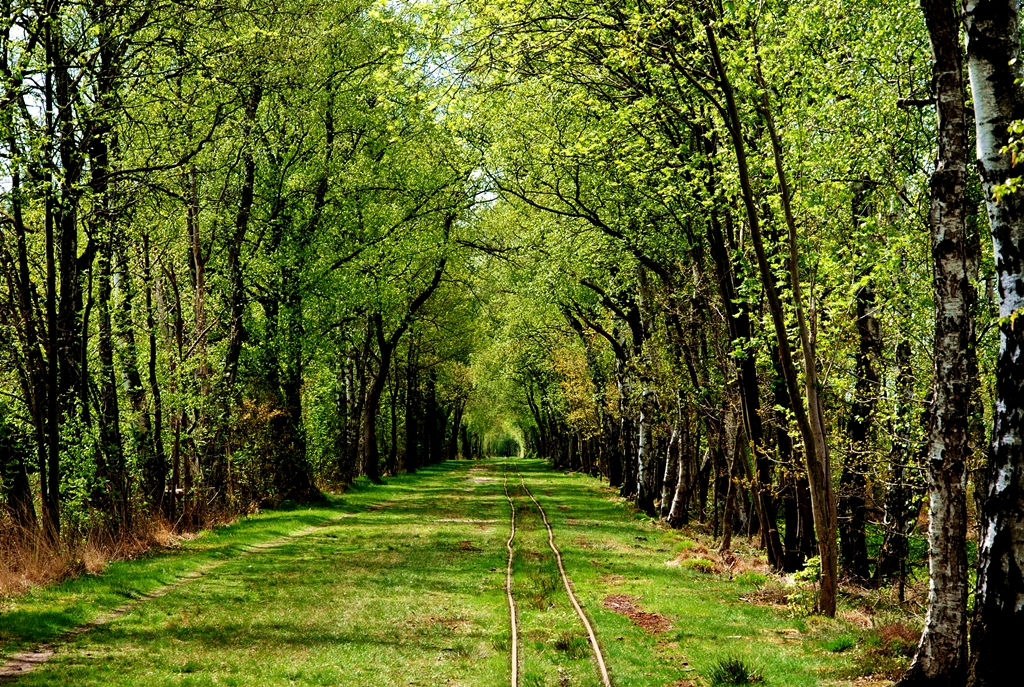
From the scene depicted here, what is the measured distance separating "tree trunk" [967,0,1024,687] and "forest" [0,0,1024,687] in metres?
0.03

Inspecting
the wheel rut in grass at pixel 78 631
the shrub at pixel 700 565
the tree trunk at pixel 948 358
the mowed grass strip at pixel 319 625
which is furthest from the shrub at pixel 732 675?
the shrub at pixel 700 565

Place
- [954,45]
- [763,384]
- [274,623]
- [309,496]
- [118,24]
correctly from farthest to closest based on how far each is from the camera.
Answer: [309,496]
[763,384]
[118,24]
[274,623]
[954,45]

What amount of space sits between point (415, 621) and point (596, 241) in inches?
596

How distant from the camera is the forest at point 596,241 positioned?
29.0ft

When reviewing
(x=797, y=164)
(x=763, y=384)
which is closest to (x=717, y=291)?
(x=763, y=384)

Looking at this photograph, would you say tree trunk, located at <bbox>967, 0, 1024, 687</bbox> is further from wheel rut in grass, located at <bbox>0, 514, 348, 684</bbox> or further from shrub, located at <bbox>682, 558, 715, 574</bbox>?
shrub, located at <bbox>682, 558, 715, 574</bbox>

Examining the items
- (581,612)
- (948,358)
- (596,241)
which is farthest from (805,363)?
(596,241)

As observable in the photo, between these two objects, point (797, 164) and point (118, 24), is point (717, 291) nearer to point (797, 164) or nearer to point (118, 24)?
point (797, 164)

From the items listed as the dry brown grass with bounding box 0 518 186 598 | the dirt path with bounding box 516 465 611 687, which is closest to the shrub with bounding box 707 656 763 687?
the dirt path with bounding box 516 465 611 687

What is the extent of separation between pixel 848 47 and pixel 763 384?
365 inches

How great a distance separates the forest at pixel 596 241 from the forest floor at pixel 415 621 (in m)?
1.30

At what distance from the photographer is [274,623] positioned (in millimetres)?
12867

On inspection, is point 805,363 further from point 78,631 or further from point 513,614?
point 78,631

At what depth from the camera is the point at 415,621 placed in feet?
44.0
